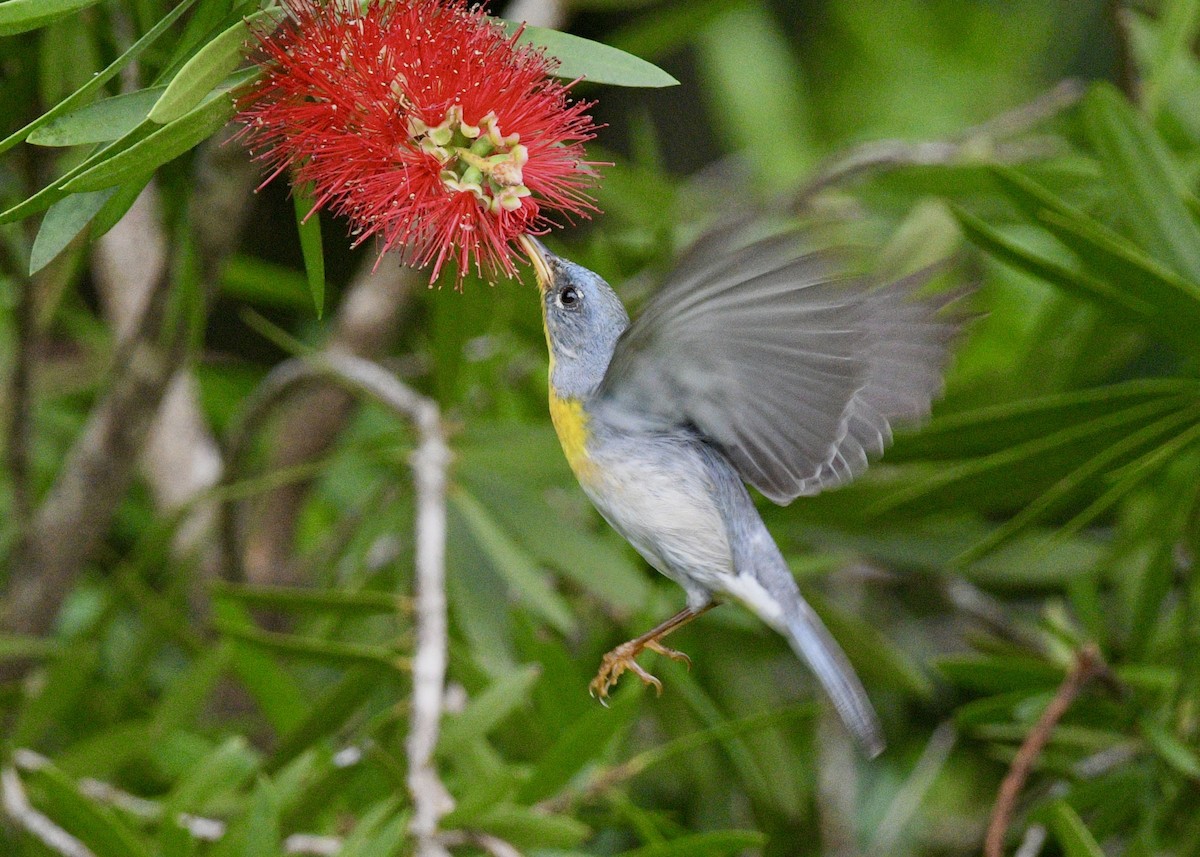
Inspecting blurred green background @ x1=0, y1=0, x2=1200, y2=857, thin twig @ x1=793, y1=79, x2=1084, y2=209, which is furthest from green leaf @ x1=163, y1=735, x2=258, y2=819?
thin twig @ x1=793, y1=79, x2=1084, y2=209

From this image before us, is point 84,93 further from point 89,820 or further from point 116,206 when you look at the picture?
point 89,820

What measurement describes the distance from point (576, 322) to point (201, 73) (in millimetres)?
393

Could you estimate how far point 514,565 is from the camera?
1260mm

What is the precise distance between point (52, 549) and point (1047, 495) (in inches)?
40.0

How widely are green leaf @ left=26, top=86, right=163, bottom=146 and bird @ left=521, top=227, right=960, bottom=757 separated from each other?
281 mm

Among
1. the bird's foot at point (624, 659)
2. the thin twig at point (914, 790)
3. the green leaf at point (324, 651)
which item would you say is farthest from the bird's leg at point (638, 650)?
the thin twig at point (914, 790)

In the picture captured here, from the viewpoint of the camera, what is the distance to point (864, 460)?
918mm

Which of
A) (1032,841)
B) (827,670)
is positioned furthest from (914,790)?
(827,670)

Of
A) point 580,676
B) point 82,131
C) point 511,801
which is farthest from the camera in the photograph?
point 580,676

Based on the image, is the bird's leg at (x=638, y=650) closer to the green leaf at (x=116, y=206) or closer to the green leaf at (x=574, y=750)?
the green leaf at (x=574, y=750)

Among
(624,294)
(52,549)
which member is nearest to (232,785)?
Answer: (52,549)

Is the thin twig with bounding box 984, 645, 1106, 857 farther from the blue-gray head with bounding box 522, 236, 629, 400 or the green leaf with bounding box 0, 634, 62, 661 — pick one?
the green leaf with bounding box 0, 634, 62, 661

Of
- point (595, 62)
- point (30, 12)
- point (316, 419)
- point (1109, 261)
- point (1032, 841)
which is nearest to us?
point (30, 12)

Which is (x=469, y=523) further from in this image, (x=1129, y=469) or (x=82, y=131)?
(x=82, y=131)
